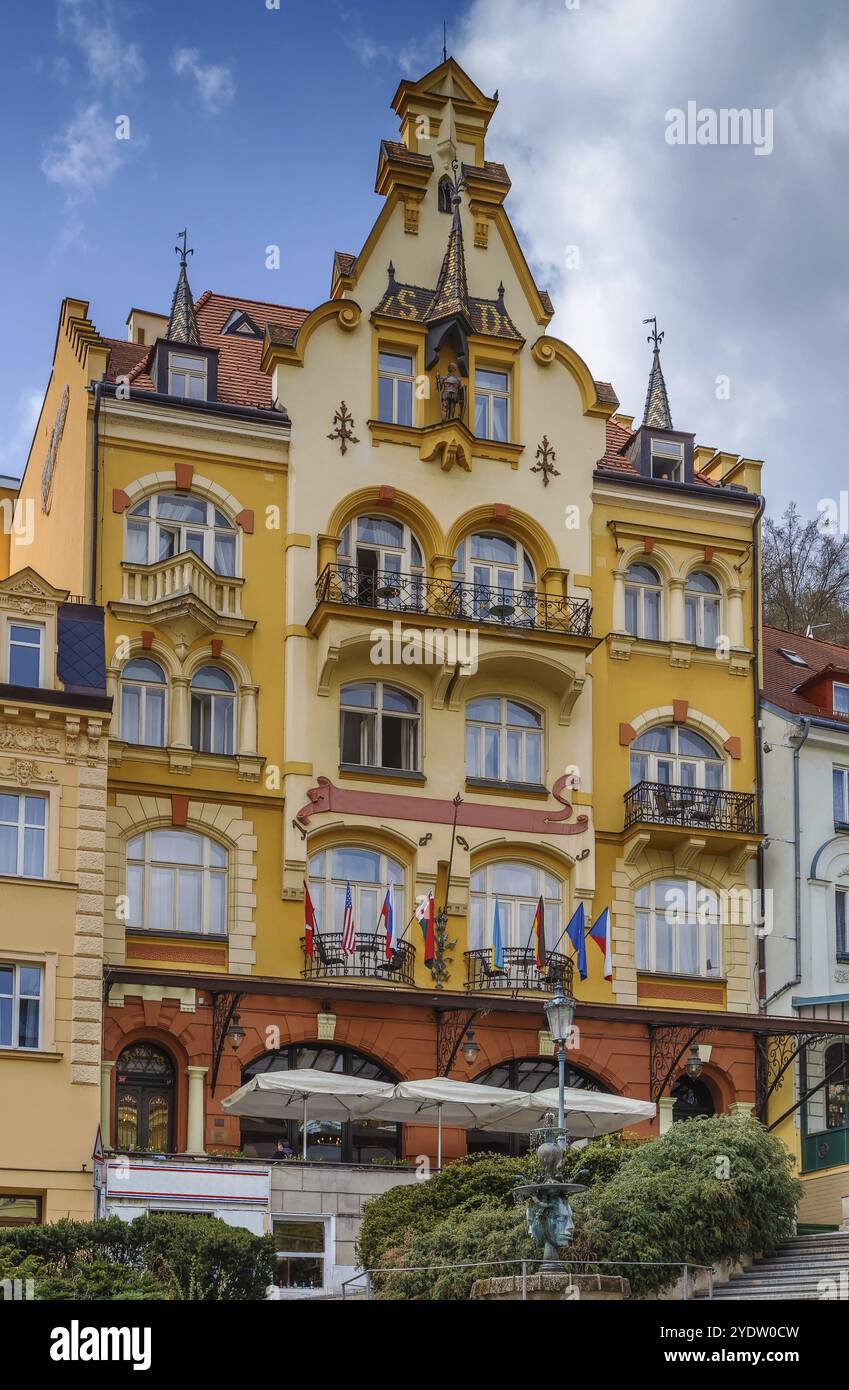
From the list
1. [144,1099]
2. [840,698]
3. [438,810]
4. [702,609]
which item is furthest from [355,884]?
[840,698]

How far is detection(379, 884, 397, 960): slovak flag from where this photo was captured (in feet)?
135

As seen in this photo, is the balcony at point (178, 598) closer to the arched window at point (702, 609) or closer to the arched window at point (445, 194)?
the arched window at point (702, 609)

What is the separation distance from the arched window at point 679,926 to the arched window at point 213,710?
29.4ft

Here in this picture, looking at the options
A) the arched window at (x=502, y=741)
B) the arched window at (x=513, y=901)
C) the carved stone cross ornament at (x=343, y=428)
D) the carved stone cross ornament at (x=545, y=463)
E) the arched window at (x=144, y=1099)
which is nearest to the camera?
the arched window at (x=144, y=1099)

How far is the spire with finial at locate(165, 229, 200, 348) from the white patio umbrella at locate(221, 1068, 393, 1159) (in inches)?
615

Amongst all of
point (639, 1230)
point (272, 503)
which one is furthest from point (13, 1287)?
point (272, 503)

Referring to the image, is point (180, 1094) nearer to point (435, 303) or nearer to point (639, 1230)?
point (639, 1230)

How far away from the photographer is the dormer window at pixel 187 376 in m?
44.3

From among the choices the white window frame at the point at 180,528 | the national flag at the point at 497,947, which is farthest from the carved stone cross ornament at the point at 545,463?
the national flag at the point at 497,947

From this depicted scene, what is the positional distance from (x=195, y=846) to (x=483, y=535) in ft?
29.9

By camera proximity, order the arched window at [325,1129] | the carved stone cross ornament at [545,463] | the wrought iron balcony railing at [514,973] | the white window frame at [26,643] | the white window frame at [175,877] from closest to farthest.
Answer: the white window frame at [26,643]
the arched window at [325,1129]
the white window frame at [175,877]
the wrought iron balcony railing at [514,973]
the carved stone cross ornament at [545,463]

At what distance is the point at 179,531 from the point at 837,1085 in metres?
17.2

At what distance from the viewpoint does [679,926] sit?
44.9 metres

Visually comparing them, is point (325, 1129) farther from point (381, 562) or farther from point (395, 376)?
point (395, 376)
